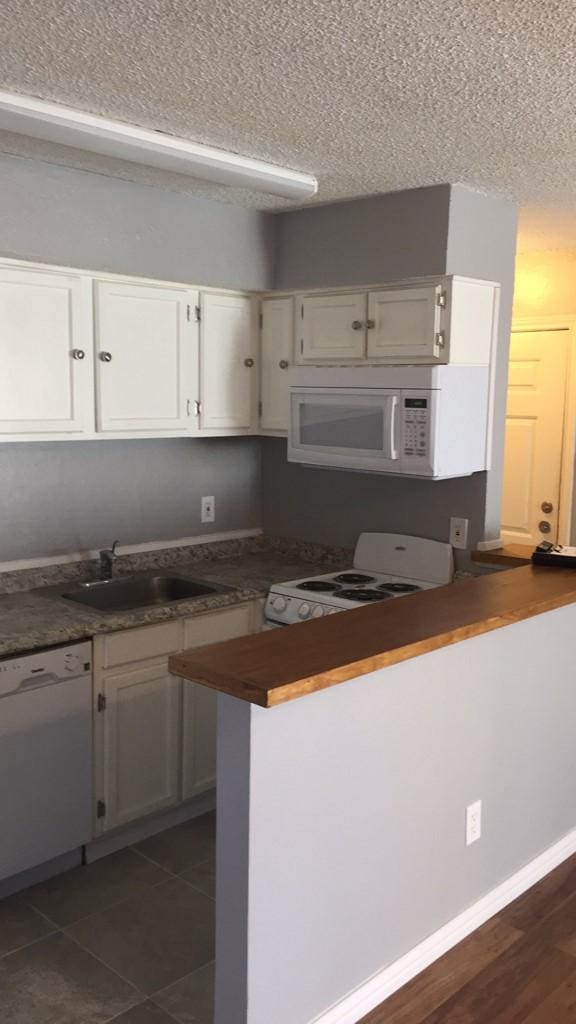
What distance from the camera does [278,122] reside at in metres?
2.57

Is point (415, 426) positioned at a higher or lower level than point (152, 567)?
higher

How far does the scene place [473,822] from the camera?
8.43 ft

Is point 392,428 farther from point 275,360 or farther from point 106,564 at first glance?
point 106,564

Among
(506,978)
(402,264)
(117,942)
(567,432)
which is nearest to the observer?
(506,978)

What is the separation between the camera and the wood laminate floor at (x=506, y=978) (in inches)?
88.0

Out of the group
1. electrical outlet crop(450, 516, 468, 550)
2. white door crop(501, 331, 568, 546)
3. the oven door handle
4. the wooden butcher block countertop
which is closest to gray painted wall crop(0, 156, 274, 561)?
the oven door handle

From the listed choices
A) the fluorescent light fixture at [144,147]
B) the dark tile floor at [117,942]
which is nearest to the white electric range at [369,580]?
the dark tile floor at [117,942]

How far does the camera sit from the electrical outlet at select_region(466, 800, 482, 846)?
2549 millimetres

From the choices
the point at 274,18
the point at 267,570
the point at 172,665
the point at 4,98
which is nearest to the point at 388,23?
the point at 274,18

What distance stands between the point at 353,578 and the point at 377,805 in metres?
1.56

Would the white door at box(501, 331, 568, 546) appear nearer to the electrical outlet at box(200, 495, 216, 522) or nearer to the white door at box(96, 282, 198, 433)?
the electrical outlet at box(200, 495, 216, 522)

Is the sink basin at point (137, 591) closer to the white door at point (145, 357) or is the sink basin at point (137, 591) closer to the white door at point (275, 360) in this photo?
the white door at point (145, 357)

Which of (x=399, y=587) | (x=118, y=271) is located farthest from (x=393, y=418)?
(x=118, y=271)

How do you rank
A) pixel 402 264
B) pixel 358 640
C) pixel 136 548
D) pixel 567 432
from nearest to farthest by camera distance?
pixel 358 640, pixel 402 264, pixel 136 548, pixel 567 432
